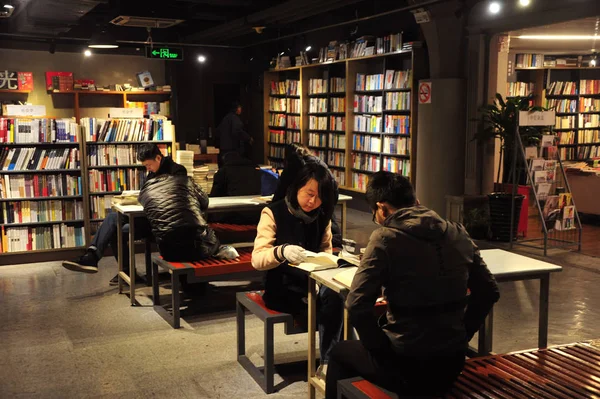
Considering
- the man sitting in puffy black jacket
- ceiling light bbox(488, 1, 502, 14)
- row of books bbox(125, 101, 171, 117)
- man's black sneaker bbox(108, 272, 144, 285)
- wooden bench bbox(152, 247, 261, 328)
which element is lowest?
man's black sneaker bbox(108, 272, 144, 285)

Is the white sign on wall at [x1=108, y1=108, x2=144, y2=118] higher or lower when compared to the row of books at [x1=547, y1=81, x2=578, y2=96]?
lower

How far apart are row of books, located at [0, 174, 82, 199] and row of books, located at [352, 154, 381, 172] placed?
193 inches

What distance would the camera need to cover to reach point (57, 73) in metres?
10.9

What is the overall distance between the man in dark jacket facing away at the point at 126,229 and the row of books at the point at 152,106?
5093 millimetres

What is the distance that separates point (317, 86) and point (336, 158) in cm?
144

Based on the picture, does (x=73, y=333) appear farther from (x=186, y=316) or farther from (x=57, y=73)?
(x=57, y=73)

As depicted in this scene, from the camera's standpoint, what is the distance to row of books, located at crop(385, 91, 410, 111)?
31.3ft

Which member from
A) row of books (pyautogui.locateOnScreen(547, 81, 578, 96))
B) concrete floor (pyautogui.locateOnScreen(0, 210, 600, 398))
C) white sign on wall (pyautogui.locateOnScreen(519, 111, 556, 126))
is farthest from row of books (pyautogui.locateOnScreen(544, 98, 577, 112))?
concrete floor (pyautogui.locateOnScreen(0, 210, 600, 398))

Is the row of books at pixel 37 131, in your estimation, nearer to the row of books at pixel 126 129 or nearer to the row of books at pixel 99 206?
the row of books at pixel 126 129

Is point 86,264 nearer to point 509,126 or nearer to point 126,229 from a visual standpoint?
point 126,229

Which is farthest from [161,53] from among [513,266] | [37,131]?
[513,266]

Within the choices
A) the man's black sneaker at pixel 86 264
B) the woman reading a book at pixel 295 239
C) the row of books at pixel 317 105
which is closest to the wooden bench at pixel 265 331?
the woman reading a book at pixel 295 239

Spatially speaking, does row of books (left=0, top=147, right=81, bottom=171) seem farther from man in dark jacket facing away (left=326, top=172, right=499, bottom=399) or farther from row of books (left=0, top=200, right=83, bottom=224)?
man in dark jacket facing away (left=326, top=172, right=499, bottom=399)

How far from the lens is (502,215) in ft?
26.2
